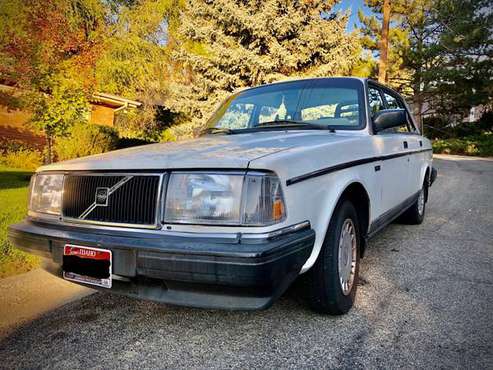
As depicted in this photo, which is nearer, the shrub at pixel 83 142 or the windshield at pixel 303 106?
the windshield at pixel 303 106

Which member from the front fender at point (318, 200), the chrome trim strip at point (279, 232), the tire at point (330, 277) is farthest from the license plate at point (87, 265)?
the tire at point (330, 277)

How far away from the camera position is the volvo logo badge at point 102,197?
6.72 ft

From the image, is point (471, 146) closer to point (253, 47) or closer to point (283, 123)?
point (253, 47)

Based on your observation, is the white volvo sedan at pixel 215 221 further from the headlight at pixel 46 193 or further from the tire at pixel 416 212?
the tire at pixel 416 212

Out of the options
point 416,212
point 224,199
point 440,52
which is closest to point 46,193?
point 224,199

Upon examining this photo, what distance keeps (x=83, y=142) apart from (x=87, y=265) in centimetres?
1045

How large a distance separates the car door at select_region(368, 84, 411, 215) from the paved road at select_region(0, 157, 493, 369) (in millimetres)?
668

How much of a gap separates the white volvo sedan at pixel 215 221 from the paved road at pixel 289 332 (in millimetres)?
218

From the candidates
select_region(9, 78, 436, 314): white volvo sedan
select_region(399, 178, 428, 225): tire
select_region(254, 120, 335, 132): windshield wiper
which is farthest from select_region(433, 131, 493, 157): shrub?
select_region(9, 78, 436, 314): white volvo sedan

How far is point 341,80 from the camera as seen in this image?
10.7 feet

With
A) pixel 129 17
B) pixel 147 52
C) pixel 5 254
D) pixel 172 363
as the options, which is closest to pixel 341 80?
pixel 172 363

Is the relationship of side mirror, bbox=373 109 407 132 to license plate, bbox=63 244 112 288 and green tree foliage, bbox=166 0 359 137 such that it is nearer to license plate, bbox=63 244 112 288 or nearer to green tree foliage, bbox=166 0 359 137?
license plate, bbox=63 244 112 288

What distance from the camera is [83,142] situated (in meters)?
11.5

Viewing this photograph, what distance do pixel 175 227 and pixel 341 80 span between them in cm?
212
